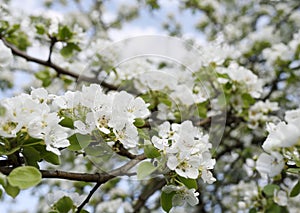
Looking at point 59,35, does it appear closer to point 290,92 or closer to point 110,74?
point 110,74

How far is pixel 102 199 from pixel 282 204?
1.71 m

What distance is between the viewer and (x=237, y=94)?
1.84 meters

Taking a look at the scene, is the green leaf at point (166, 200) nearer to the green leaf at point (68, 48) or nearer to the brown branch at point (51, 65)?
the brown branch at point (51, 65)

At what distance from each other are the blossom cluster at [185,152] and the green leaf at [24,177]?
0.25 m

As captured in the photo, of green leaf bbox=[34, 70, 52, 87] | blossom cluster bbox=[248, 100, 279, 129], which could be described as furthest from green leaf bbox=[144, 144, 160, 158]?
green leaf bbox=[34, 70, 52, 87]

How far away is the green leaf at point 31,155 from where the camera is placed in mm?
908

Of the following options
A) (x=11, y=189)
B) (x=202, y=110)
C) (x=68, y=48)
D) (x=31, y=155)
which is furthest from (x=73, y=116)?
(x=68, y=48)

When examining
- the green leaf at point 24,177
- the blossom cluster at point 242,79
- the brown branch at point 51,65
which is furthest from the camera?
the blossom cluster at point 242,79

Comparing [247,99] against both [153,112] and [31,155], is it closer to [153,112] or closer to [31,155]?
[153,112]

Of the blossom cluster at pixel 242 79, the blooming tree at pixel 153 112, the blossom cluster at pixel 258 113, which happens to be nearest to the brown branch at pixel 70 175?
the blooming tree at pixel 153 112

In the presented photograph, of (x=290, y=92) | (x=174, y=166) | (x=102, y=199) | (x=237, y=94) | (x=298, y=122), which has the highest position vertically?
(x=298, y=122)

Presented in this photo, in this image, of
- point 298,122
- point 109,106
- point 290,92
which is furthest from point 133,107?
point 290,92

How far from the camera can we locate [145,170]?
35.3 inches

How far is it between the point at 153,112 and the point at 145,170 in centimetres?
69
